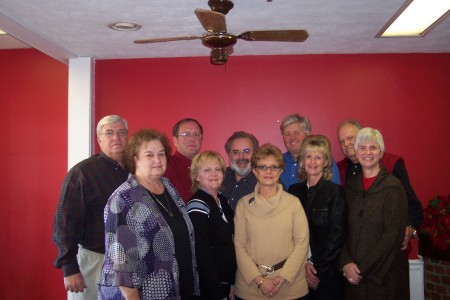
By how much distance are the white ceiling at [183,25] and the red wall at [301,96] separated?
0.16 metres

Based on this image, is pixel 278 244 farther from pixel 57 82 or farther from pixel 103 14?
pixel 57 82

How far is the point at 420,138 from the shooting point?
182 inches

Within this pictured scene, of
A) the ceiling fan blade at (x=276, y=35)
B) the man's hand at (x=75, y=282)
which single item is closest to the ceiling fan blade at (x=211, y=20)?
the ceiling fan blade at (x=276, y=35)

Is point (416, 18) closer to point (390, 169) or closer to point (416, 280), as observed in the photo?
point (390, 169)

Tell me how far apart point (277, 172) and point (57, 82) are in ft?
10.5

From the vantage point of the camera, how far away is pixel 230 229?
2.70 meters

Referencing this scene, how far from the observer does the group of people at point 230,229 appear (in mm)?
2137

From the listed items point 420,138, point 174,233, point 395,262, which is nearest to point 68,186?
point 174,233

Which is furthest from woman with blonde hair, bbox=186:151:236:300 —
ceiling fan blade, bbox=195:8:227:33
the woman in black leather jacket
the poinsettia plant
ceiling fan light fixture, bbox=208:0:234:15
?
the poinsettia plant

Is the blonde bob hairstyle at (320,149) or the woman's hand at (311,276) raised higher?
the blonde bob hairstyle at (320,149)

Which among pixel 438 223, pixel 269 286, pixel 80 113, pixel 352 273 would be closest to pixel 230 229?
pixel 269 286

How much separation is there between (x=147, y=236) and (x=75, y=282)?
3.57ft

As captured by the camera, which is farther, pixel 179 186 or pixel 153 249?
pixel 179 186

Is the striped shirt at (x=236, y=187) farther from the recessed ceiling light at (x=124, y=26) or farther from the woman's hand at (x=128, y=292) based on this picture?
the recessed ceiling light at (x=124, y=26)
